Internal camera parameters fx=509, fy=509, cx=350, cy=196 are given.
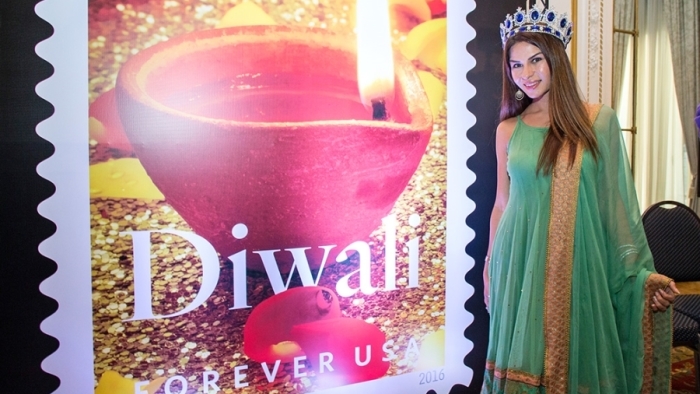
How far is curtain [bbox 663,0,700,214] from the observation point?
3.75 meters

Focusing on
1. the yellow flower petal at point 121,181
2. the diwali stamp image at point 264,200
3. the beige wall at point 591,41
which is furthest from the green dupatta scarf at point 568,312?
the yellow flower petal at point 121,181

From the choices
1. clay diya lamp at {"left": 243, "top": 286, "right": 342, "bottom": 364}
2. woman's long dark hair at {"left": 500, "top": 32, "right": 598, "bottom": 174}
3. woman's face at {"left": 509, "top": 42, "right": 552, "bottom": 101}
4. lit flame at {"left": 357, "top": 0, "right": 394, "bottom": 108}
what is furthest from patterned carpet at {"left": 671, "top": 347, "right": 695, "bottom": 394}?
lit flame at {"left": 357, "top": 0, "right": 394, "bottom": 108}

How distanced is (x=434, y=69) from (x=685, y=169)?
295 cm

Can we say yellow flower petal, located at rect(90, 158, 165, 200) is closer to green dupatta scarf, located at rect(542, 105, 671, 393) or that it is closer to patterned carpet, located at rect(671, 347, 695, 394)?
green dupatta scarf, located at rect(542, 105, 671, 393)

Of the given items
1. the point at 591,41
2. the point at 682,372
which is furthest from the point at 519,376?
the point at 682,372

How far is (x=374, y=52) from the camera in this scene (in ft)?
6.07

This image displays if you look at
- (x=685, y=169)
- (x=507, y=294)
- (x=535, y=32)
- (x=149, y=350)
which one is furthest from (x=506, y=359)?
(x=685, y=169)

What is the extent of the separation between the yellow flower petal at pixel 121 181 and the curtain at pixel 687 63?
12.5ft

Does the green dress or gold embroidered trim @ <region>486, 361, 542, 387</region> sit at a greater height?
the green dress

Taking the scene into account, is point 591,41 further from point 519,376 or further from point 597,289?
point 519,376

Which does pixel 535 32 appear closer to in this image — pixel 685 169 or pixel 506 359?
pixel 506 359

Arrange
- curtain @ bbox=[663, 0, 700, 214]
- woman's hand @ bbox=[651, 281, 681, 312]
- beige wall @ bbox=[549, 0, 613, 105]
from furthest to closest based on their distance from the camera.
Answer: curtain @ bbox=[663, 0, 700, 214] → beige wall @ bbox=[549, 0, 613, 105] → woman's hand @ bbox=[651, 281, 681, 312]

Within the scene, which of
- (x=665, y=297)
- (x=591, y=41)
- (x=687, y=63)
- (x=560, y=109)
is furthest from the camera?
(x=687, y=63)

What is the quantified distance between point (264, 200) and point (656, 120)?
3.47 meters
